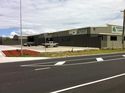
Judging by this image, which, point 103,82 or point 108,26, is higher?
point 108,26

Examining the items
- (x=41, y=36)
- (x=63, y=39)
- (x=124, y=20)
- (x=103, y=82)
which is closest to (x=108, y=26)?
(x=124, y=20)

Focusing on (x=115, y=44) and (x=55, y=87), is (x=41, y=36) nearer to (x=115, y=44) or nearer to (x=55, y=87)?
(x=115, y=44)

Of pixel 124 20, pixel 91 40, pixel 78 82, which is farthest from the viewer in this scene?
pixel 91 40

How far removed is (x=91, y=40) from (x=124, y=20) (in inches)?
456

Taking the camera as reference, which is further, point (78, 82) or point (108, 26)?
point (108, 26)

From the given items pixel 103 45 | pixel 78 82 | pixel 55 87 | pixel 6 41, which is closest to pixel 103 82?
pixel 78 82

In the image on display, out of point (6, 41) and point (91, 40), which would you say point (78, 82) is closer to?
point (91, 40)

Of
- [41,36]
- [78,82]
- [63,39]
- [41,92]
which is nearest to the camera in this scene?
[41,92]

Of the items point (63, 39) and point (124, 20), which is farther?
point (63, 39)

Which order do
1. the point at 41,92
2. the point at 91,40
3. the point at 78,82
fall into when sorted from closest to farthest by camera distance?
1. the point at 41,92
2. the point at 78,82
3. the point at 91,40

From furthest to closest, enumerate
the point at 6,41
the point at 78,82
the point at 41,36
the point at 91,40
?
the point at 6,41 < the point at 41,36 < the point at 91,40 < the point at 78,82

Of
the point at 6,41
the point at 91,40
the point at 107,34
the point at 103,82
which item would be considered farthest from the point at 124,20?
the point at 6,41

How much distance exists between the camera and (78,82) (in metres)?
11.7

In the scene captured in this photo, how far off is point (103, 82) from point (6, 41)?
337 ft
